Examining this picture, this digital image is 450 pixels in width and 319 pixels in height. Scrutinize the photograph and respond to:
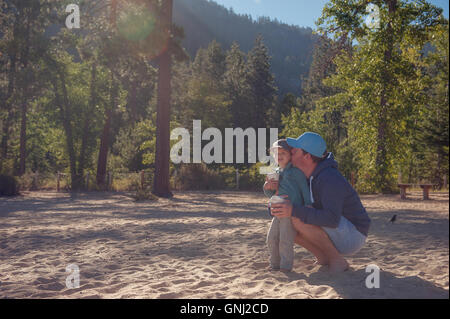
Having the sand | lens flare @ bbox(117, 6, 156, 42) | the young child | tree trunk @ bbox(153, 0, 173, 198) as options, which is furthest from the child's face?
lens flare @ bbox(117, 6, 156, 42)

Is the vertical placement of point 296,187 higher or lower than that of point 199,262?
higher

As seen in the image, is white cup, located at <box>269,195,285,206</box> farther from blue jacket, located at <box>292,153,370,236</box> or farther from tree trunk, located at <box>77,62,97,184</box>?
tree trunk, located at <box>77,62,97,184</box>

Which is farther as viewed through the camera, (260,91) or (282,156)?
(260,91)

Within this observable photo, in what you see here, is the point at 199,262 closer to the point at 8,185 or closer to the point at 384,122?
the point at 384,122

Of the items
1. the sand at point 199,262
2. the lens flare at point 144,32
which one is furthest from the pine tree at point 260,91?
the sand at point 199,262

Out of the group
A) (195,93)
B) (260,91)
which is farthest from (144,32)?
(260,91)

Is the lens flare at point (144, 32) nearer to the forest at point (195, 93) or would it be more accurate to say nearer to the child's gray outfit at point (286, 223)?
the forest at point (195, 93)

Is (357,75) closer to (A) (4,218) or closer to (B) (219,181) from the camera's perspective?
(B) (219,181)

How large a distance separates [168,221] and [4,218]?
413 centimetres

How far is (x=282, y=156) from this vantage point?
3730mm

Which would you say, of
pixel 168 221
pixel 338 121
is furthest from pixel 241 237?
pixel 338 121

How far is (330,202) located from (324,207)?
0.22 feet

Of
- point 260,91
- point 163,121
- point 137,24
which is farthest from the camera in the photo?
point 260,91

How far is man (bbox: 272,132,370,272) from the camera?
338cm
